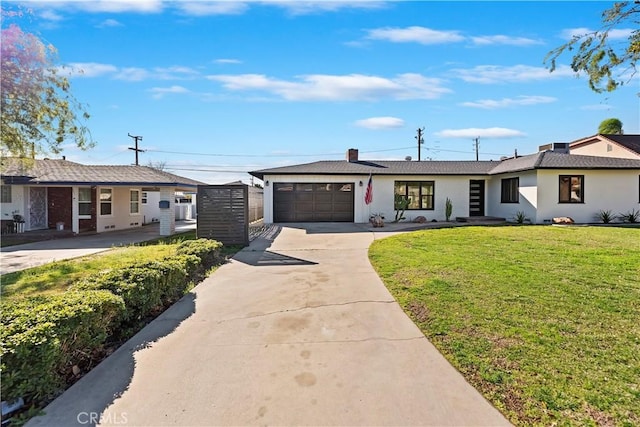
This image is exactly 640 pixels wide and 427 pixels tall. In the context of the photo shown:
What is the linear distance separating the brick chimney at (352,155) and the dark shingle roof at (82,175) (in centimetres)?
1046

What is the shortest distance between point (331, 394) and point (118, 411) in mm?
1647

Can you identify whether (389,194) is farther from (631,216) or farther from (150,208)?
(150,208)

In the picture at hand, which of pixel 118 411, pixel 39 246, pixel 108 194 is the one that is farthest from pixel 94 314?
pixel 108 194

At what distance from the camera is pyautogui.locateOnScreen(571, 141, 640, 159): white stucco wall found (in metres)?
18.9

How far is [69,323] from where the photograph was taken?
3066mm

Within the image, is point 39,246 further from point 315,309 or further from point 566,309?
point 566,309

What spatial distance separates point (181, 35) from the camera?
9031 millimetres

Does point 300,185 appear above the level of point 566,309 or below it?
above

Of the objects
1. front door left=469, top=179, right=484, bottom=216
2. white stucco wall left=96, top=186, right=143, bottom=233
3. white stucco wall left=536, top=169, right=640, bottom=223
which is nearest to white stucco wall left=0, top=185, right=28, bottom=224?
white stucco wall left=96, top=186, right=143, bottom=233

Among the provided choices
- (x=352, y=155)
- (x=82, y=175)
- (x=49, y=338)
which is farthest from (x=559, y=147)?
(x=82, y=175)

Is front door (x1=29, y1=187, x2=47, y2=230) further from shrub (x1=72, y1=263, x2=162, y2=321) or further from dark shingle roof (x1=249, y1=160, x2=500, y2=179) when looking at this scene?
shrub (x1=72, y1=263, x2=162, y2=321)

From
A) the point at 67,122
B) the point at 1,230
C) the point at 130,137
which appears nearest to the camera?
the point at 67,122

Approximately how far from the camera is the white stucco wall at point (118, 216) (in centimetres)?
1642

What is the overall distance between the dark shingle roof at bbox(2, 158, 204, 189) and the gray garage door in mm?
4782
